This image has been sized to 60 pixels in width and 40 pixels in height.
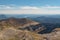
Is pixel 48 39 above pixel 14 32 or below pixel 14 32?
below

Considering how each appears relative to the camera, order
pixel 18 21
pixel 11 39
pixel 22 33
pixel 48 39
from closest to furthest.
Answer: pixel 11 39 → pixel 22 33 → pixel 48 39 → pixel 18 21

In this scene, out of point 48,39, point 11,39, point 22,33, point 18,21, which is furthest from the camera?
point 18,21

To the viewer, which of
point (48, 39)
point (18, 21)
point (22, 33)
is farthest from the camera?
point (18, 21)

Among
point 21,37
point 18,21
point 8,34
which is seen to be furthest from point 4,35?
point 18,21

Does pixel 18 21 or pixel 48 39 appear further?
pixel 18 21

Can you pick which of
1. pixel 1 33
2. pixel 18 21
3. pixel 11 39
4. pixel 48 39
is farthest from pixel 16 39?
pixel 18 21

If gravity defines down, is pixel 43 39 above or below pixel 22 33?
below

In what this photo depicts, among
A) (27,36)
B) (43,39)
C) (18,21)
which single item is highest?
(27,36)

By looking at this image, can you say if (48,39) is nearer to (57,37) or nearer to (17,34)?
(57,37)

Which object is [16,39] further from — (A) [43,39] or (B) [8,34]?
(A) [43,39]
